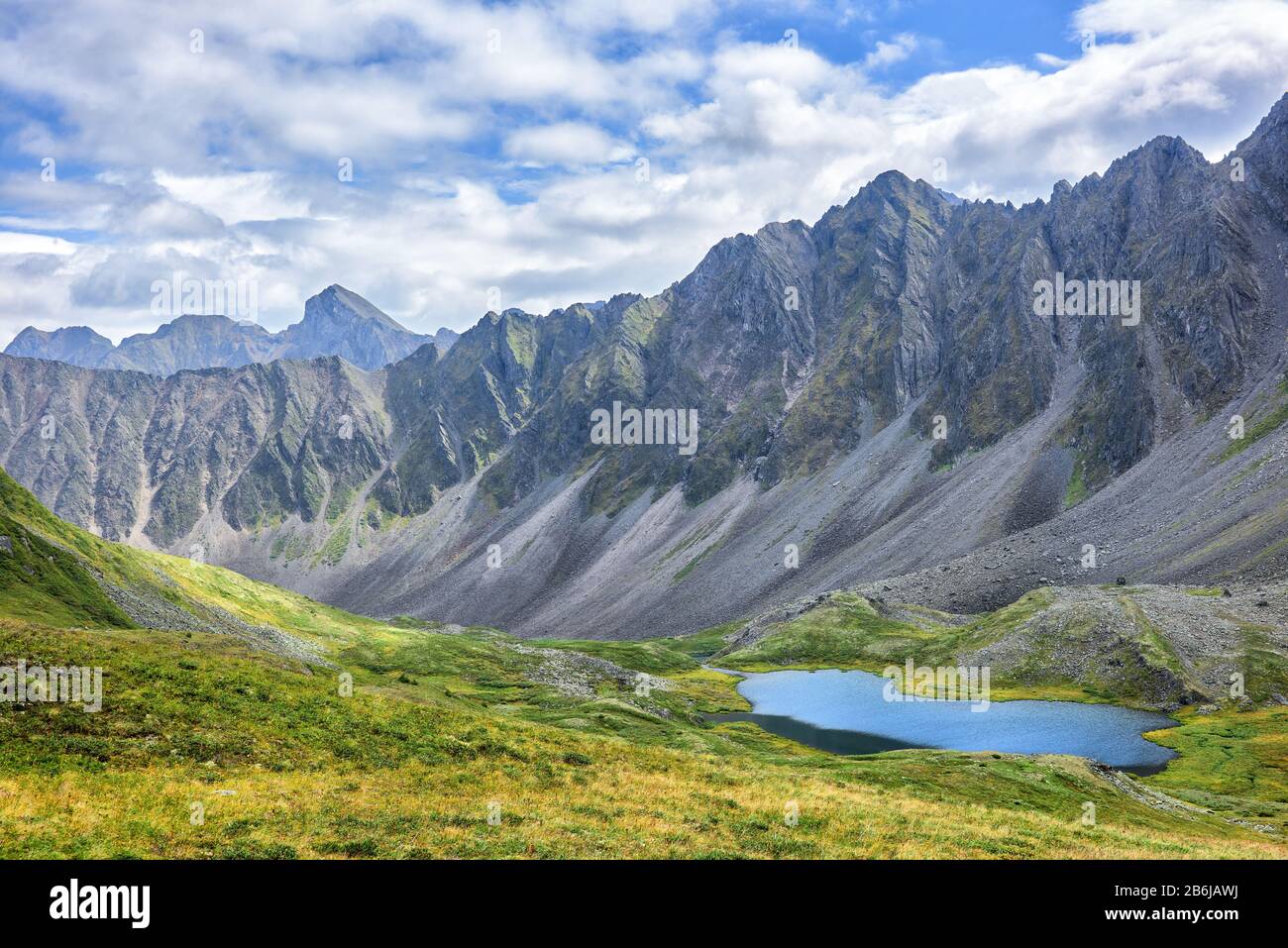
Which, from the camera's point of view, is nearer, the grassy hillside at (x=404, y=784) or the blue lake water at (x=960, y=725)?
the grassy hillside at (x=404, y=784)

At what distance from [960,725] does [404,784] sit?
73572mm

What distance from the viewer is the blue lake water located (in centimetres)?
7519

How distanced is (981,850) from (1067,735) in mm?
62503

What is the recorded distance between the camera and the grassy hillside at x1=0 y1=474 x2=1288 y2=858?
78.6 feet

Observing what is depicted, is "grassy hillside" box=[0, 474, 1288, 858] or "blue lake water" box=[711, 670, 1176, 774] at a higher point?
"grassy hillside" box=[0, 474, 1288, 858]

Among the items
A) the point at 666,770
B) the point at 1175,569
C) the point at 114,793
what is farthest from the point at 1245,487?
the point at 114,793

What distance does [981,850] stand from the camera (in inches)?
1105

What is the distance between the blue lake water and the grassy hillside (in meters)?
13.8

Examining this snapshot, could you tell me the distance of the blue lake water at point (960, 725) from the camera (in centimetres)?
7519

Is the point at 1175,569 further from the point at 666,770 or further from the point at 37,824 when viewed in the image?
the point at 37,824

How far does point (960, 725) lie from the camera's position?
284ft

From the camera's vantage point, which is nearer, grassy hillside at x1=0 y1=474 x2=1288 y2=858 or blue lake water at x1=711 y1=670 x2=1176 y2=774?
grassy hillside at x1=0 y1=474 x2=1288 y2=858

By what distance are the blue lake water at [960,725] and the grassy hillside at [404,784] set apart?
13.8 m
